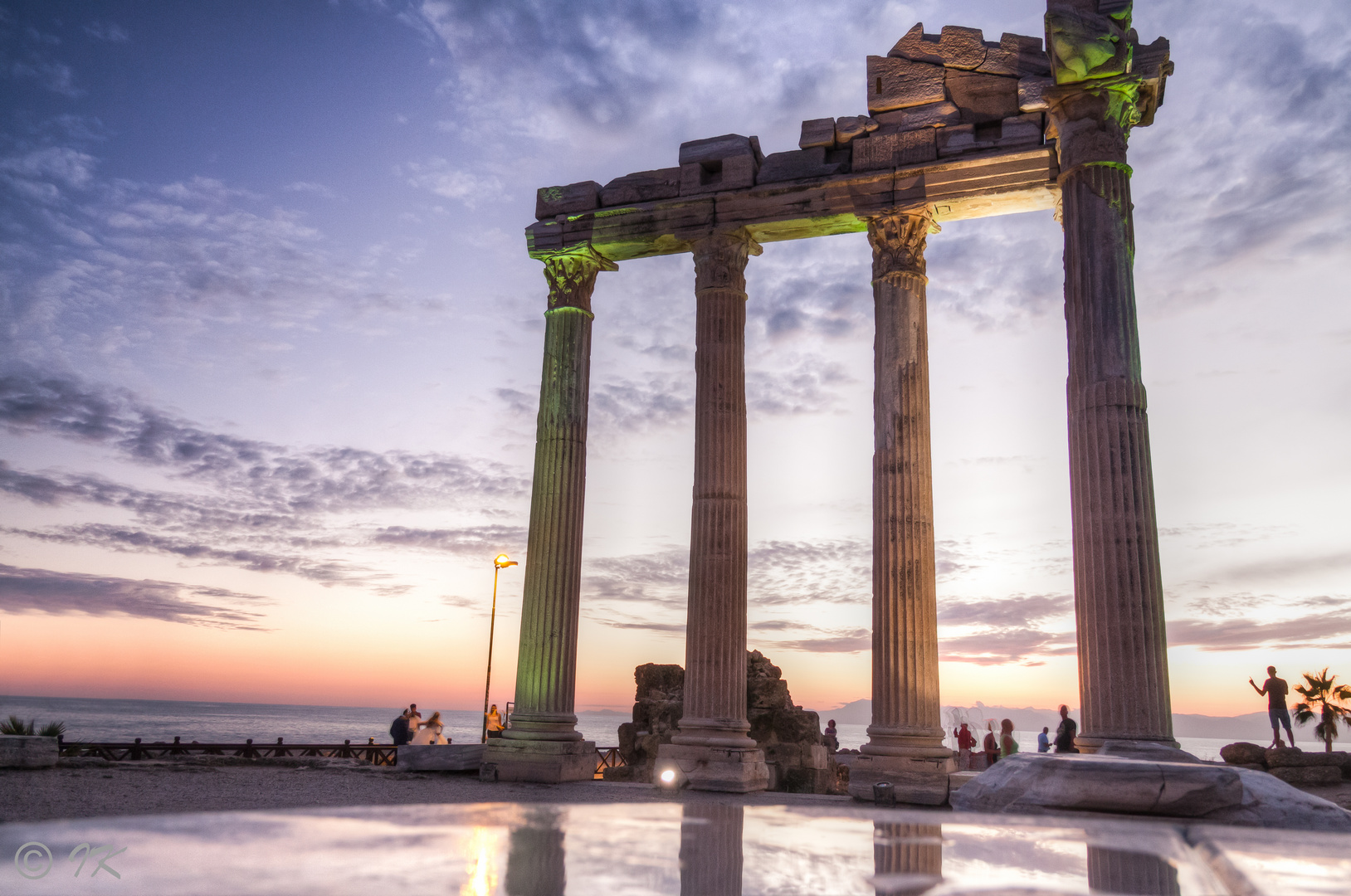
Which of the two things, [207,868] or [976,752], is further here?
[976,752]

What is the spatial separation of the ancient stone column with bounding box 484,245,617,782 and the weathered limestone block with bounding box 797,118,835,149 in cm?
540

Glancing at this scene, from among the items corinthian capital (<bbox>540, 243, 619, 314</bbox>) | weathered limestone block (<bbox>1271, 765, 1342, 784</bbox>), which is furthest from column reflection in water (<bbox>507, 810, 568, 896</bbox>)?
weathered limestone block (<bbox>1271, 765, 1342, 784</bbox>)

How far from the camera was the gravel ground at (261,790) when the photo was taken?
11320 millimetres

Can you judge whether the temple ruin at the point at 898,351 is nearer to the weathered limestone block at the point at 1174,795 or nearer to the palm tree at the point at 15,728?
the weathered limestone block at the point at 1174,795

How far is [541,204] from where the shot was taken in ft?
72.3

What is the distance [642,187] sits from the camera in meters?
21.1

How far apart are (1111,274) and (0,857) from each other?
16.0 m

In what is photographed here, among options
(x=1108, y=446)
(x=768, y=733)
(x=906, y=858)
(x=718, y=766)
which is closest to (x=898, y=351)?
(x=1108, y=446)

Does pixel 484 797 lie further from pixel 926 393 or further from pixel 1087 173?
pixel 1087 173

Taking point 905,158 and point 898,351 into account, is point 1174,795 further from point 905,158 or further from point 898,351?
point 905,158

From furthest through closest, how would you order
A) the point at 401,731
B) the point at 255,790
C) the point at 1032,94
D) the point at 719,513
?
the point at 401,731 < the point at 719,513 < the point at 1032,94 < the point at 255,790

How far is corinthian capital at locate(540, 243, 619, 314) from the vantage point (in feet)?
70.4

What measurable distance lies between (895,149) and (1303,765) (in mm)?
15694

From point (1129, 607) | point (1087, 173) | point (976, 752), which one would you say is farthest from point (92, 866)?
point (976, 752)
